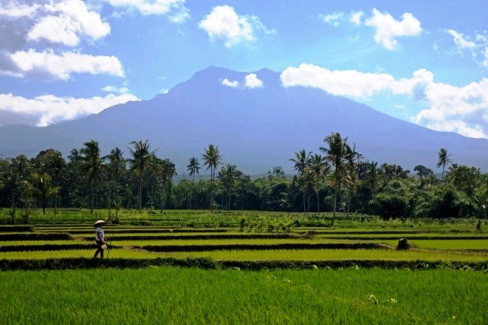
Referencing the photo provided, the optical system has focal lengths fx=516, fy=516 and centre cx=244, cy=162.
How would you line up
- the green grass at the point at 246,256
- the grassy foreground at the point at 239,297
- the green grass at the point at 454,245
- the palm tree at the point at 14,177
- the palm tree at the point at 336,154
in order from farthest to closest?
the palm tree at the point at 14,177 → the palm tree at the point at 336,154 → the green grass at the point at 454,245 → the green grass at the point at 246,256 → the grassy foreground at the point at 239,297

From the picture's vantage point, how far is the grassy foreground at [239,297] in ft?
27.2

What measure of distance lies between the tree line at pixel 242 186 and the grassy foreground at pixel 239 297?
3377 centimetres

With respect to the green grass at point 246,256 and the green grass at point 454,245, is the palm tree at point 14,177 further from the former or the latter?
the green grass at point 454,245

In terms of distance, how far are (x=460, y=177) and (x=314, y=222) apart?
37.1 meters

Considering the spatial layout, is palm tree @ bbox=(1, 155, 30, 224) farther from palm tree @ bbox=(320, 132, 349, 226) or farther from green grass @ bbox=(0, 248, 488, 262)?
palm tree @ bbox=(320, 132, 349, 226)

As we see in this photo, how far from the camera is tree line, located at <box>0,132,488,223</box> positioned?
5628cm

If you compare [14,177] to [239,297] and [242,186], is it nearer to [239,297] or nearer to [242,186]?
[239,297]

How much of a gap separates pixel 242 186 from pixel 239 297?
299ft

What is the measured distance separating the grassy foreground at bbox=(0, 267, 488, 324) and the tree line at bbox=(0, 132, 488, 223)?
33772 mm

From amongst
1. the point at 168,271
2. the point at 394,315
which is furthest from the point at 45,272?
the point at 394,315

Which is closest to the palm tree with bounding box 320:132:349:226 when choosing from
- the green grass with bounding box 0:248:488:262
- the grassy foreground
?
the green grass with bounding box 0:248:488:262

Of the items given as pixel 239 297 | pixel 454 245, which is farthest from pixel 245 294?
pixel 454 245

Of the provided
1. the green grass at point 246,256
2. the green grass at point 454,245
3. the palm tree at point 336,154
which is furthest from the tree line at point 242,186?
the green grass at point 246,256

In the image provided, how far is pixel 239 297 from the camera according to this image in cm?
1016
